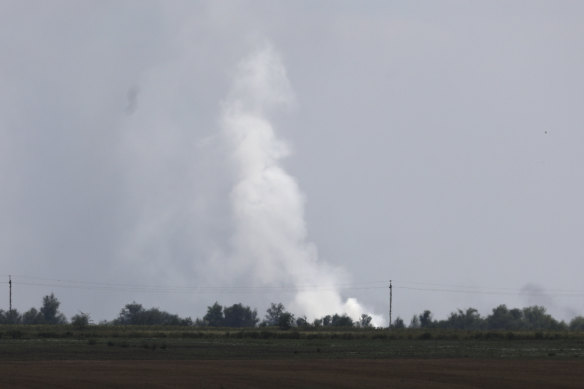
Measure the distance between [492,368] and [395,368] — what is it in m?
5.27

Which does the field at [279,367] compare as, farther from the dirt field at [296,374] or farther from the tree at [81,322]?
the tree at [81,322]

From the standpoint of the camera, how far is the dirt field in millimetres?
45375

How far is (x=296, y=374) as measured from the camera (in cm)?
5078

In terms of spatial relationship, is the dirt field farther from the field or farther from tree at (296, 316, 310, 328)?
tree at (296, 316, 310, 328)

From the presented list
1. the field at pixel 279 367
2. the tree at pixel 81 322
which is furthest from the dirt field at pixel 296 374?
the tree at pixel 81 322

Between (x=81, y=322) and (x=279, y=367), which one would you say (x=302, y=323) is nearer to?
(x=81, y=322)

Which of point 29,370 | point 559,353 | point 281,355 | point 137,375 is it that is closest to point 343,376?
point 137,375

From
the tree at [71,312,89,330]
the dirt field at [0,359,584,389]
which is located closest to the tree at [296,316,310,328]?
the tree at [71,312,89,330]

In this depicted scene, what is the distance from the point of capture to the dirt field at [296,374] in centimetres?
4538

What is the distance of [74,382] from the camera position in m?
45.5

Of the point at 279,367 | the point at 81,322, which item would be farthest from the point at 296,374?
the point at 81,322

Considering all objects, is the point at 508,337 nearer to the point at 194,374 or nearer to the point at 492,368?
the point at 492,368

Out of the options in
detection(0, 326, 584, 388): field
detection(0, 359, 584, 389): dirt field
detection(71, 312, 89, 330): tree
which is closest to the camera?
detection(0, 359, 584, 389): dirt field

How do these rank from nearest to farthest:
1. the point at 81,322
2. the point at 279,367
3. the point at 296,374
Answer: the point at 296,374 < the point at 279,367 < the point at 81,322
